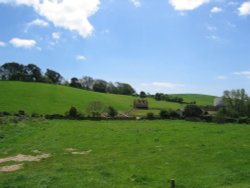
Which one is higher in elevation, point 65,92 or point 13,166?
point 65,92

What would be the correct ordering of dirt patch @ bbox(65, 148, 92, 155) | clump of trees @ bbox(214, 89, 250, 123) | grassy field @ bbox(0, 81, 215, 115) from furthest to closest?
clump of trees @ bbox(214, 89, 250, 123)
grassy field @ bbox(0, 81, 215, 115)
dirt patch @ bbox(65, 148, 92, 155)

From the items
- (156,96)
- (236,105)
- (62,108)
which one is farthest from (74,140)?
(156,96)

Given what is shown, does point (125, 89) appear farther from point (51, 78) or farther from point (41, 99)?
point (41, 99)

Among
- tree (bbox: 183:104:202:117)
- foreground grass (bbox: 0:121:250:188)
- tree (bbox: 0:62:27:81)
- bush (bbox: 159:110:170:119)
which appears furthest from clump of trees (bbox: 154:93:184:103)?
foreground grass (bbox: 0:121:250:188)

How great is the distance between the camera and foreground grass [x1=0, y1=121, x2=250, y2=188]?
14.4 m

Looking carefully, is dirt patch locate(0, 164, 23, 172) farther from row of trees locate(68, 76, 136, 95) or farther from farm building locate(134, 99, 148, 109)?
row of trees locate(68, 76, 136, 95)

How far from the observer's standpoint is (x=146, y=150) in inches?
890

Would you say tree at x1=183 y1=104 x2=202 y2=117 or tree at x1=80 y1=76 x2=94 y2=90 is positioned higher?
tree at x1=80 y1=76 x2=94 y2=90

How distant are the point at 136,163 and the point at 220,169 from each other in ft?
14.8

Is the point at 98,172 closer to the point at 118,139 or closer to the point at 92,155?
the point at 92,155

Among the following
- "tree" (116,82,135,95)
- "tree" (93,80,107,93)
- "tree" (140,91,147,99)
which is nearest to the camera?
"tree" (140,91,147,99)

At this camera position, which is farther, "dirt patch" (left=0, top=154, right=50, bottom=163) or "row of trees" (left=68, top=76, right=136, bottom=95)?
"row of trees" (left=68, top=76, right=136, bottom=95)

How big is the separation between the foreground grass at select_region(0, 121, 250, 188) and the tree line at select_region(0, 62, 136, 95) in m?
116

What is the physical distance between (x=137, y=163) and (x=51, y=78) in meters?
141
